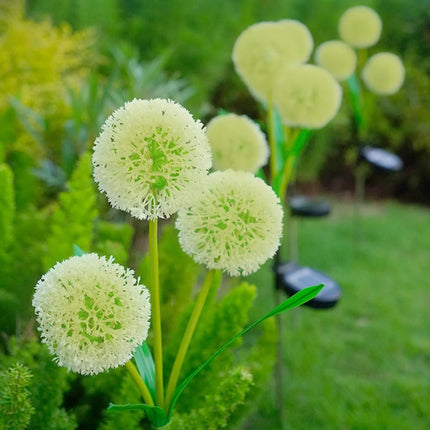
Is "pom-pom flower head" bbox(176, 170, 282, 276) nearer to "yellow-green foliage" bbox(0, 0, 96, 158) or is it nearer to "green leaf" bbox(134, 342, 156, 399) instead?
"green leaf" bbox(134, 342, 156, 399)

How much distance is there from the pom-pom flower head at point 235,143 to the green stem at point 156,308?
34 cm

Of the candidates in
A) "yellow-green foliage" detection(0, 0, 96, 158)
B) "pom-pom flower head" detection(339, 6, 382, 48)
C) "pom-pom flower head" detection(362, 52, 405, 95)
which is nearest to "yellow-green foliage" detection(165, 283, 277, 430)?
"pom-pom flower head" detection(339, 6, 382, 48)

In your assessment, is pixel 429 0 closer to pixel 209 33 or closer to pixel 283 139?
pixel 209 33

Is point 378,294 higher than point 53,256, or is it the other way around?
point 53,256

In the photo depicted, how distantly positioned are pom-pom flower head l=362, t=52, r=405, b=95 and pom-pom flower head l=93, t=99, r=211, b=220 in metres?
1.79

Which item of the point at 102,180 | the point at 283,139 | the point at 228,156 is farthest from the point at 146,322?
the point at 283,139

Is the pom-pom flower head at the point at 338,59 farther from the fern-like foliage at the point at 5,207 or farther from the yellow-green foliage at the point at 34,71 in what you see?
the yellow-green foliage at the point at 34,71

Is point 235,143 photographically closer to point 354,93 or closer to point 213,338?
point 213,338

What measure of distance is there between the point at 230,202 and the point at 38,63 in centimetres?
217

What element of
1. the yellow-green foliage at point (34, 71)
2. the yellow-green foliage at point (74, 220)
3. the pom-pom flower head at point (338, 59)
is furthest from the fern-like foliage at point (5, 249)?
the yellow-green foliage at point (34, 71)

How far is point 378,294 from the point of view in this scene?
2.62 metres

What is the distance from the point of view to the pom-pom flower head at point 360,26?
187 centimetres

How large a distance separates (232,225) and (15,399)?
0.32m

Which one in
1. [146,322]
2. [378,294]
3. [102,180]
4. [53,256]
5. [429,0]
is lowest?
[378,294]
